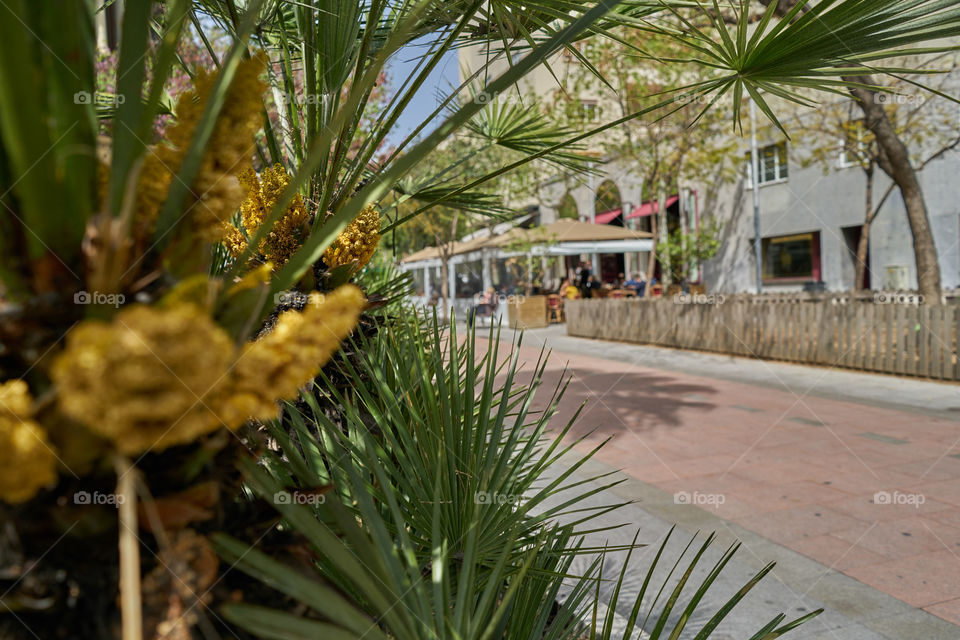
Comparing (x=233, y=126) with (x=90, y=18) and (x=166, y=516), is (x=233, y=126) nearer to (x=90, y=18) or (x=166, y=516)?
(x=90, y=18)

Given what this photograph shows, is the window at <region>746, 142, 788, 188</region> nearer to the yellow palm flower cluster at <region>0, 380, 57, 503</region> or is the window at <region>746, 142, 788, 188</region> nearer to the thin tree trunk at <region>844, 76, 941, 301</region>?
the thin tree trunk at <region>844, 76, 941, 301</region>

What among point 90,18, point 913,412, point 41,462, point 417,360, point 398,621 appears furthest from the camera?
point 913,412

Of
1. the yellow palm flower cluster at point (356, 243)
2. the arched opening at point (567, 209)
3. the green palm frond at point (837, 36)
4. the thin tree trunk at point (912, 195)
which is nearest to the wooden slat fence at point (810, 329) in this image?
the thin tree trunk at point (912, 195)

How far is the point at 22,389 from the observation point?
544mm

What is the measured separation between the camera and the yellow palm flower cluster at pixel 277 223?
65.3 inches

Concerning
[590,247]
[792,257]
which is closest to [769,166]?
[792,257]

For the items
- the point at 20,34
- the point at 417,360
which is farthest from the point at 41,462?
the point at 417,360

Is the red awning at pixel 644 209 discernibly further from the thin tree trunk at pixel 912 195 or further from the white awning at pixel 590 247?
the thin tree trunk at pixel 912 195

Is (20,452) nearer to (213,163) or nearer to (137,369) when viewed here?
(137,369)

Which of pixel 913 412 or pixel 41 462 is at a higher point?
pixel 41 462

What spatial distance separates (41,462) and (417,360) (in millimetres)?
913

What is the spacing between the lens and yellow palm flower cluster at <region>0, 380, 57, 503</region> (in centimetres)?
51

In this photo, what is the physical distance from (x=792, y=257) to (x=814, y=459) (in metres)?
16.6

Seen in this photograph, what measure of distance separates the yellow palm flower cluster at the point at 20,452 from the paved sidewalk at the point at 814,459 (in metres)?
0.75
